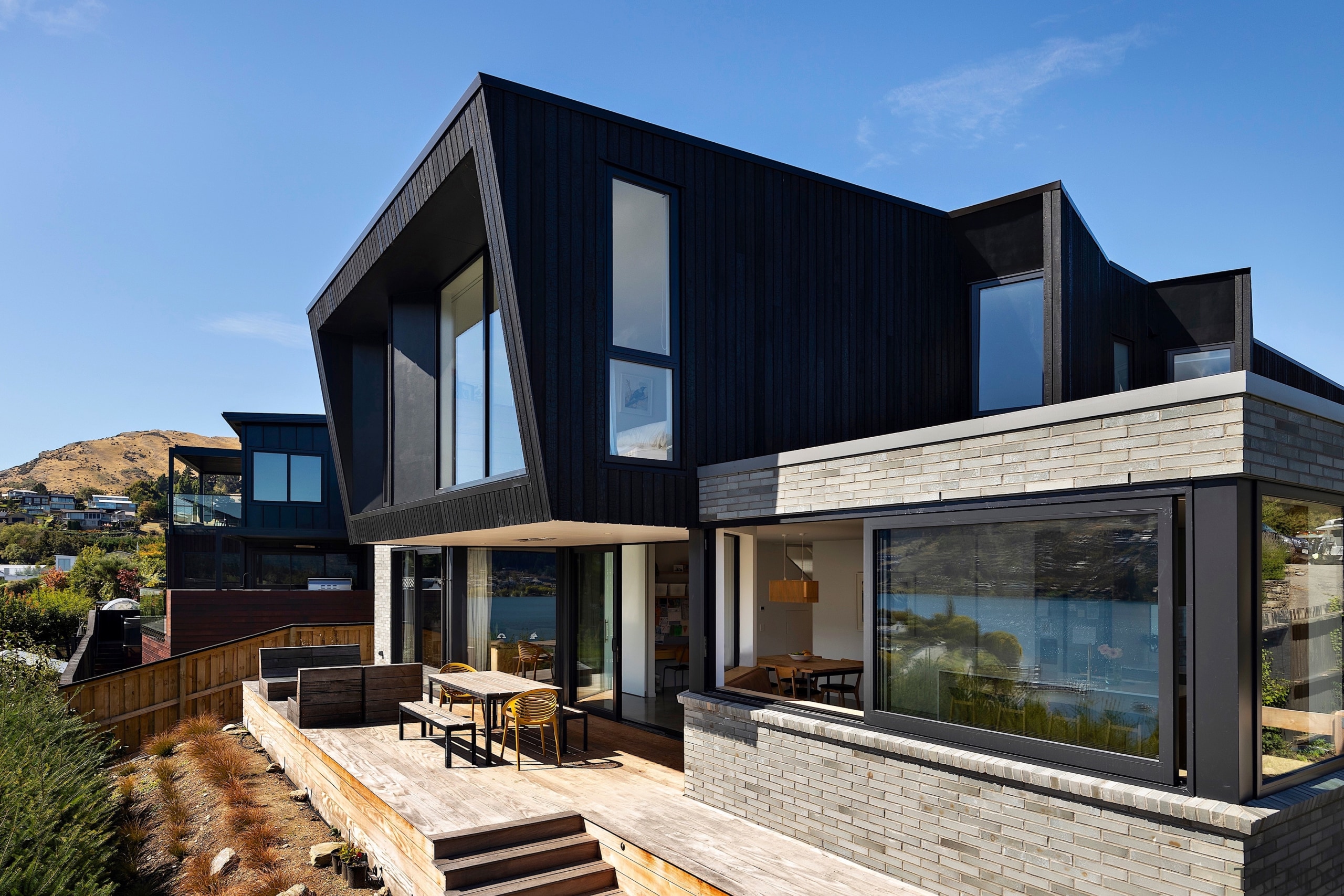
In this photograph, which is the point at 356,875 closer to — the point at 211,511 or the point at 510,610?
the point at 510,610

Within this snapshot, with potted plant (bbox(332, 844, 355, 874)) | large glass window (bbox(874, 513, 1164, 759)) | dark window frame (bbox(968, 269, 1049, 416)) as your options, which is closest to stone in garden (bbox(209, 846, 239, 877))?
potted plant (bbox(332, 844, 355, 874))

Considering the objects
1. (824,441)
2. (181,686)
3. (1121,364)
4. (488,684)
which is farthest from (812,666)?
(181,686)

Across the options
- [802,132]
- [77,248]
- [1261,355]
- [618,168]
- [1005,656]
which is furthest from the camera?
[77,248]

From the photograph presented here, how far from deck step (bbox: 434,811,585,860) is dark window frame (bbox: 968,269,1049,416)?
6524mm

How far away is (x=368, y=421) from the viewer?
13.9 meters

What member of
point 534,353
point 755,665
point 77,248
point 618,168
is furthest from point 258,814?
point 77,248

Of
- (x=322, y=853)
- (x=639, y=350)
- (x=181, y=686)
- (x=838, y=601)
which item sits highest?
(x=639, y=350)

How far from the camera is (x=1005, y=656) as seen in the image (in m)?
5.39

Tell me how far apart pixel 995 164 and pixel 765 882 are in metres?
20.6

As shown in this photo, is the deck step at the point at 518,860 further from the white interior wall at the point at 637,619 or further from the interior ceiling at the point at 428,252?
the white interior wall at the point at 637,619

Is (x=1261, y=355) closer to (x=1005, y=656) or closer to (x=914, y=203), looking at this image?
(x=914, y=203)

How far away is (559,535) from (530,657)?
335cm

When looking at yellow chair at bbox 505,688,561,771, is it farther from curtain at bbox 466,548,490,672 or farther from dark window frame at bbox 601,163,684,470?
curtain at bbox 466,548,490,672

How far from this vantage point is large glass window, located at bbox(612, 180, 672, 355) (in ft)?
25.6
